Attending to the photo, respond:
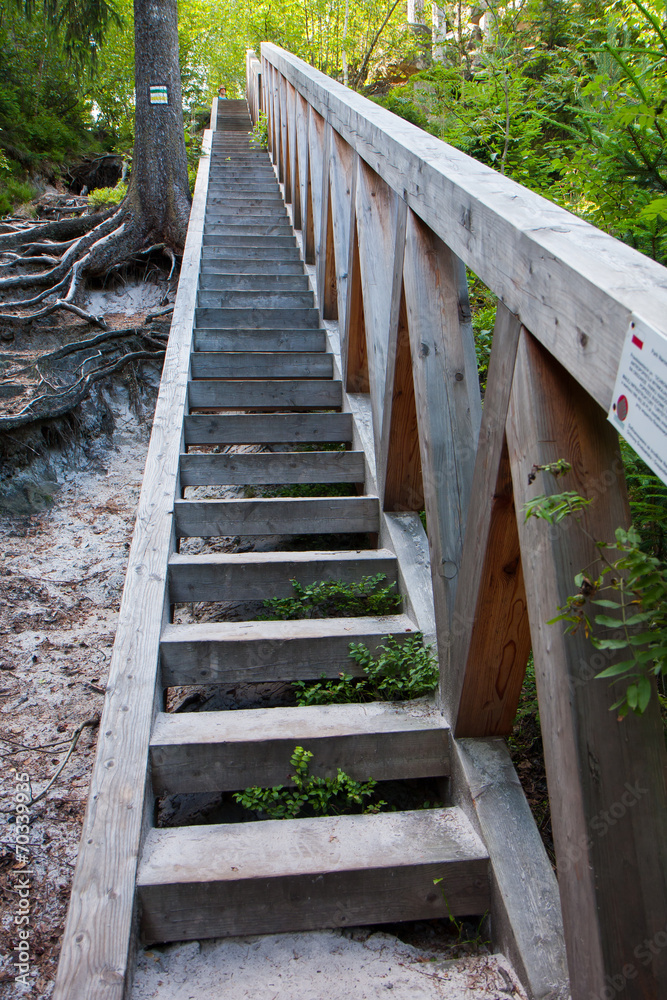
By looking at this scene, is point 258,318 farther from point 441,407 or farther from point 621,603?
point 621,603

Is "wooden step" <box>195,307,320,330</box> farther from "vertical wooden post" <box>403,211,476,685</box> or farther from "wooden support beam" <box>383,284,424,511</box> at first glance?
"vertical wooden post" <box>403,211,476,685</box>

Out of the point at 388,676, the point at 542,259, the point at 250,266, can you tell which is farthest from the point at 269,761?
the point at 250,266

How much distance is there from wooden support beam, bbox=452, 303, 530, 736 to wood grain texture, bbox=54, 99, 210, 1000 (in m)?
0.98

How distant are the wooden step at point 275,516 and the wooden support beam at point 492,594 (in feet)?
3.63

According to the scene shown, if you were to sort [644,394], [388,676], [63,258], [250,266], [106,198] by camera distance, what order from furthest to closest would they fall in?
[106,198]
[63,258]
[250,266]
[388,676]
[644,394]

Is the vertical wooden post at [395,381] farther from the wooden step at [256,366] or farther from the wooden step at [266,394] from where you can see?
the wooden step at [256,366]

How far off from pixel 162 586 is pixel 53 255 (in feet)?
20.4

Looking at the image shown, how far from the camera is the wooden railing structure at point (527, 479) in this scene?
48.6 inches

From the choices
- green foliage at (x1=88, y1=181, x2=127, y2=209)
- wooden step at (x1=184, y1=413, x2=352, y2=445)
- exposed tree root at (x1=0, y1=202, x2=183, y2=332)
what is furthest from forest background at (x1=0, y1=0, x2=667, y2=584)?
exposed tree root at (x1=0, y1=202, x2=183, y2=332)

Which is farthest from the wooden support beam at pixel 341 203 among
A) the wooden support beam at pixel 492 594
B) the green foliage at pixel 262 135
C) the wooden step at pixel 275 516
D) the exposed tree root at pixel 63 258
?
the green foliage at pixel 262 135

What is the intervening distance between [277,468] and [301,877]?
2005mm

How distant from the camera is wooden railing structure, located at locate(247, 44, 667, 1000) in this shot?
1.23m

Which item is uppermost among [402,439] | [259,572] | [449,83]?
[449,83]

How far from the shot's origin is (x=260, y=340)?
4.46m
